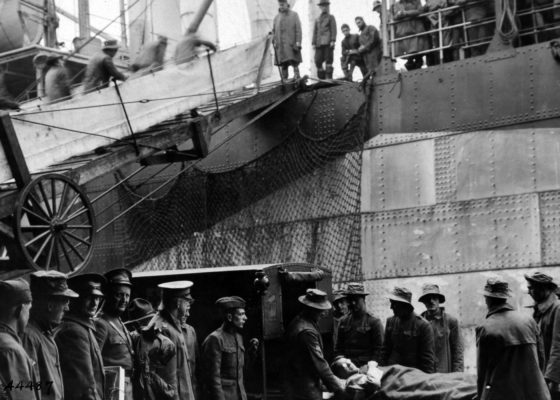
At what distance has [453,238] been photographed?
13414 mm

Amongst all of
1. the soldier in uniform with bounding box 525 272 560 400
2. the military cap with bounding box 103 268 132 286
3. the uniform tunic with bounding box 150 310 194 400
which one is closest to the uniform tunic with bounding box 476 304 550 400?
the soldier in uniform with bounding box 525 272 560 400

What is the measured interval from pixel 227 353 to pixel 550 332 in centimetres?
316

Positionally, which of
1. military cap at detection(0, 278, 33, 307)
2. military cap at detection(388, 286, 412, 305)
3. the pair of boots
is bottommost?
military cap at detection(388, 286, 412, 305)

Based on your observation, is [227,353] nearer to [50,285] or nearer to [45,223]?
[50,285]

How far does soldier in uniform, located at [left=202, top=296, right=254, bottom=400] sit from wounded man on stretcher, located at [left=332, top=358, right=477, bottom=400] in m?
1.09

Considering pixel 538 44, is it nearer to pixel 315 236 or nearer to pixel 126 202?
pixel 315 236

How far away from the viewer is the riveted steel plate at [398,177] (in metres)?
14.0

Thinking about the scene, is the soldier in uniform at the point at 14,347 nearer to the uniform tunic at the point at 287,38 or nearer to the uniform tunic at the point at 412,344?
the uniform tunic at the point at 412,344

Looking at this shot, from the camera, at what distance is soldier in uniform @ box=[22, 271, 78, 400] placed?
6613mm

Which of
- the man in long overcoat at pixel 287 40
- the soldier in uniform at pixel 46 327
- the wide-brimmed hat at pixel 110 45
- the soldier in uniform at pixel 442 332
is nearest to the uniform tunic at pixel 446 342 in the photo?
the soldier in uniform at pixel 442 332

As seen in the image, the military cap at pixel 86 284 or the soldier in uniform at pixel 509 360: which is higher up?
the military cap at pixel 86 284

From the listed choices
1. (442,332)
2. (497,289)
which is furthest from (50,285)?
(442,332)

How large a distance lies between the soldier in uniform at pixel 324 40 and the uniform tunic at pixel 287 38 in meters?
0.56

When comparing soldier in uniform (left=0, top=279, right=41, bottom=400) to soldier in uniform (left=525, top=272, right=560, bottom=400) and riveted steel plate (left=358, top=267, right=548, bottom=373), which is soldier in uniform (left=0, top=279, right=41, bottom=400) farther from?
riveted steel plate (left=358, top=267, right=548, bottom=373)
